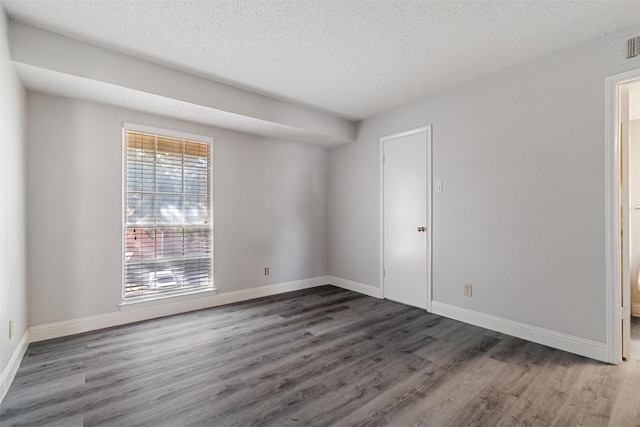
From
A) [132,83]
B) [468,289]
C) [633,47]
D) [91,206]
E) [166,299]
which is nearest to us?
[633,47]

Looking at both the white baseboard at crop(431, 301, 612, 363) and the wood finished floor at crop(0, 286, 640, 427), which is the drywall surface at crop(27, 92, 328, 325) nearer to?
the wood finished floor at crop(0, 286, 640, 427)

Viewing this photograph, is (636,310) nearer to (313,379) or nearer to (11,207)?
(313,379)

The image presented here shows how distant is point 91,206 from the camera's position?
3.02 m

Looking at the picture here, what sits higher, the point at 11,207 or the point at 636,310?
the point at 11,207

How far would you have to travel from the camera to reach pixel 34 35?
7.42ft

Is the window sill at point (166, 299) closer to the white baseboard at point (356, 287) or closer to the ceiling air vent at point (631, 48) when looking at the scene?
the white baseboard at point (356, 287)

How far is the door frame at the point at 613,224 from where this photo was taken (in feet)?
7.56

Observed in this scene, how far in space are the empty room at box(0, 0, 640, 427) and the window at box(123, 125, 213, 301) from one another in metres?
0.02

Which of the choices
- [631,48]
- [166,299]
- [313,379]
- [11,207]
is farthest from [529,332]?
[11,207]

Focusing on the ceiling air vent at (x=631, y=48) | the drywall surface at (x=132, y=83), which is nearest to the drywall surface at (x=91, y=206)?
the drywall surface at (x=132, y=83)

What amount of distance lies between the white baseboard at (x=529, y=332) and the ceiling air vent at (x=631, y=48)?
2.20 m

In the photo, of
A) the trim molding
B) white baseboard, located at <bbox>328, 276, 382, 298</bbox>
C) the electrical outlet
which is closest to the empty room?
the electrical outlet

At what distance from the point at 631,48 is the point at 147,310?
4.96 meters

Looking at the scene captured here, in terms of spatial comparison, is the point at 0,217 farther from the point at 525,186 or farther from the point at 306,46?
the point at 525,186
